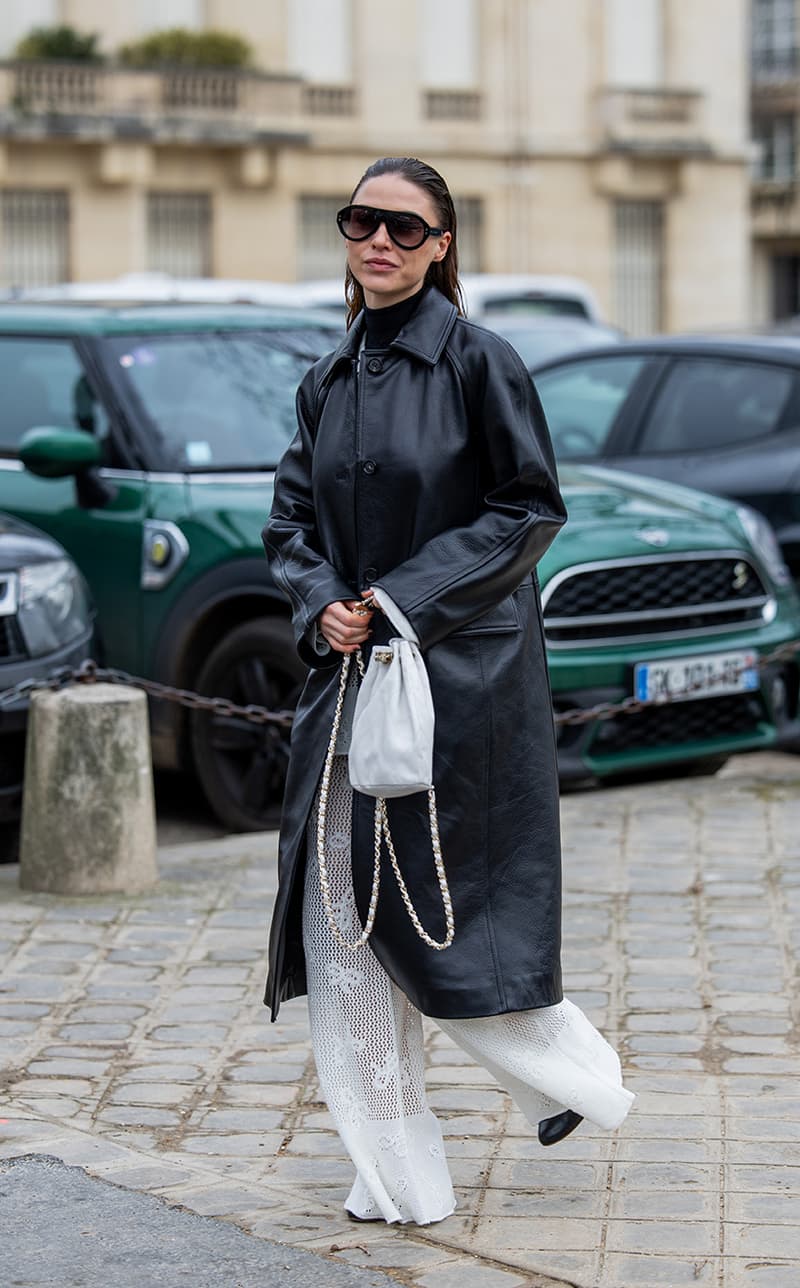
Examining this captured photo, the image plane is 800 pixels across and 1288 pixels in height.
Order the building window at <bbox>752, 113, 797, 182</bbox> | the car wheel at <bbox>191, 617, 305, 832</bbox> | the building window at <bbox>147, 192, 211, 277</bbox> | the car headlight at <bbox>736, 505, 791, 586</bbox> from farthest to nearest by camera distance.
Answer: the building window at <bbox>752, 113, 797, 182</bbox>
the building window at <bbox>147, 192, 211, 277</bbox>
the car headlight at <bbox>736, 505, 791, 586</bbox>
the car wheel at <bbox>191, 617, 305, 832</bbox>

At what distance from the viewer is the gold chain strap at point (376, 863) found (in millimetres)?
4023

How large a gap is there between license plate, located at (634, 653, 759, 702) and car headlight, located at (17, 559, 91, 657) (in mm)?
1903

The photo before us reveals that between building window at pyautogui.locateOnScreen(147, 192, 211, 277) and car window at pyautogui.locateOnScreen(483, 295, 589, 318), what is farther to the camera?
building window at pyautogui.locateOnScreen(147, 192, 211, 277)

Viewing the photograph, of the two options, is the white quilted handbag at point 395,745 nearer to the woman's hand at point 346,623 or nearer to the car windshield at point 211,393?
the woman's hand at point 346,623

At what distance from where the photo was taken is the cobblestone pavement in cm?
416

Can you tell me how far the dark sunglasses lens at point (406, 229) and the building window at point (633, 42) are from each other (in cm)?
3660

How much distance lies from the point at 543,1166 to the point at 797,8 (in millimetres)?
54061

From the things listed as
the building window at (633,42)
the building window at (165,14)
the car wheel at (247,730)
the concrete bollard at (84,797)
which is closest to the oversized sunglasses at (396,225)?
the concrete bollard at (84,797)

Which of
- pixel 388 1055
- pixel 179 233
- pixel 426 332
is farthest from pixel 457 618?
pixel 179 233

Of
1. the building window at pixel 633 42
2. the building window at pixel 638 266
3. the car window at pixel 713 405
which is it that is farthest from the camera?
the building window at pixel 638 266

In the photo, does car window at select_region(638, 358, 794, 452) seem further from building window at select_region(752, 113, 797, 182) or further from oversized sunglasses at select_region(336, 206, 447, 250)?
building window at select_region(752, 113, 797, 182)

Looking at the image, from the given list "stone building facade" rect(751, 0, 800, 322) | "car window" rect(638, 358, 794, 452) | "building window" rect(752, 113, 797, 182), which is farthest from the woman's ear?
"building window" rect(752, 113, 797, 182)

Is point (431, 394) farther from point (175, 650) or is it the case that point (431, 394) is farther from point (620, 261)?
point (620, 261)

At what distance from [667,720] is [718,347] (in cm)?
236
